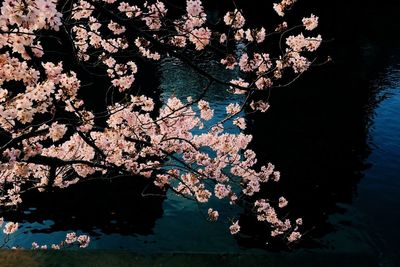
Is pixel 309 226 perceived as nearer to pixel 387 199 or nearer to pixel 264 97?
pixel 387 199

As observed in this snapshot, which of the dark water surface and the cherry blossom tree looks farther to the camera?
the dark water surface

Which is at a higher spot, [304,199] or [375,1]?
[375,1]

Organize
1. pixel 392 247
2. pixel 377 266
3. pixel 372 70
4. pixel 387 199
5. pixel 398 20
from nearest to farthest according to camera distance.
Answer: pixel 377 266
pixel 392 247
pixel 387 199
pixel 372 70
pixel 398 20

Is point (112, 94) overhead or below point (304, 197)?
overhead

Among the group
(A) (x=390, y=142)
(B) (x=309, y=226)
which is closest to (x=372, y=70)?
(A) (x=390, y=142)

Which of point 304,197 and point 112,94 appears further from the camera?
point 304,197

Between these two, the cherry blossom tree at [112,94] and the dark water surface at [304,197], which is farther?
the dark water surface at [304,197]

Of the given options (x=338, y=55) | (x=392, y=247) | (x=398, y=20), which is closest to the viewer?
(x=392, y=247)

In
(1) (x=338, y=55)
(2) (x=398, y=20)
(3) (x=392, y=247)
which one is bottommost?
(3) (x=392, y=247)
